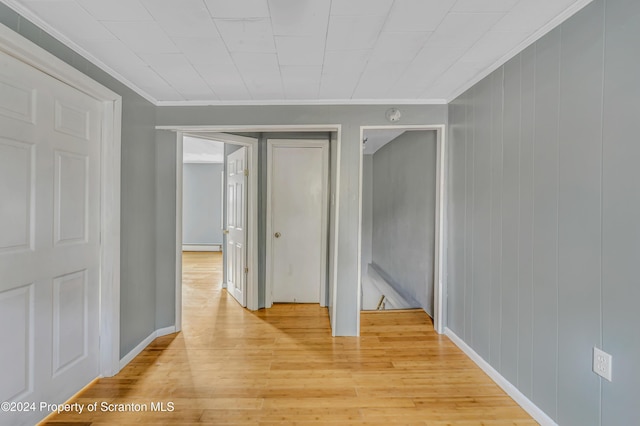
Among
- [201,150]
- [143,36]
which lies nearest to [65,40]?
[143,36]

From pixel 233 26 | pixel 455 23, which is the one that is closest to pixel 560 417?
pixel 455 23

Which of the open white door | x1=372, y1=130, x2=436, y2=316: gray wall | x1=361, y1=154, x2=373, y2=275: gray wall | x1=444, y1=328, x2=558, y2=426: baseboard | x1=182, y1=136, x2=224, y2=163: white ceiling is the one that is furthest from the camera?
x1=361, y1=154, x2=373, y2=275: gray wall

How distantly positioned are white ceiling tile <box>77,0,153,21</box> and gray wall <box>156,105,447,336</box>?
1.18m

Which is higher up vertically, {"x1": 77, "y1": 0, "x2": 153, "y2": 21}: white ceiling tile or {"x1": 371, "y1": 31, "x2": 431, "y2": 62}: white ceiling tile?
Answer: {"x1": 371, "y1": 31, "x2": 431, "y2": 62}: white ceiling tile

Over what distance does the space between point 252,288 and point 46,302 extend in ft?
6.24

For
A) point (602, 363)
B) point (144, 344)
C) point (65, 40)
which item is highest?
point (65, 40)

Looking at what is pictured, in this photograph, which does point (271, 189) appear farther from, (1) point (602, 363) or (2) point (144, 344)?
(1) point (602, 363)

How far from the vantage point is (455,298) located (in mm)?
2516

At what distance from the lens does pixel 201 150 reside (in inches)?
240

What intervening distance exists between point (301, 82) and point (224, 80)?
2.01 ft

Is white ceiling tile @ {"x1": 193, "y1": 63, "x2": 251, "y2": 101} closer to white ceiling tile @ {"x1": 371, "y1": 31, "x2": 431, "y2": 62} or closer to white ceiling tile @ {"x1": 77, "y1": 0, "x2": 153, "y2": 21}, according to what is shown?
white ceiling tile @ {"x1": 77, "y1": 0, "x2": 153, "y2": 21}

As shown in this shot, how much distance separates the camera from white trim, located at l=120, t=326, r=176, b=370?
217 cm

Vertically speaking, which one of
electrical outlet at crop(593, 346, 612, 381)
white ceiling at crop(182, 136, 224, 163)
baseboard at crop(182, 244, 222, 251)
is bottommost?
baseboard at crop(182, 244, 222, 251)

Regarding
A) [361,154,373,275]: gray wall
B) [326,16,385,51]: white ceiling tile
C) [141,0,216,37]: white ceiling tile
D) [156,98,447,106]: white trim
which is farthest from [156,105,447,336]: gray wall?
[361,154,373,275]: gray wall
